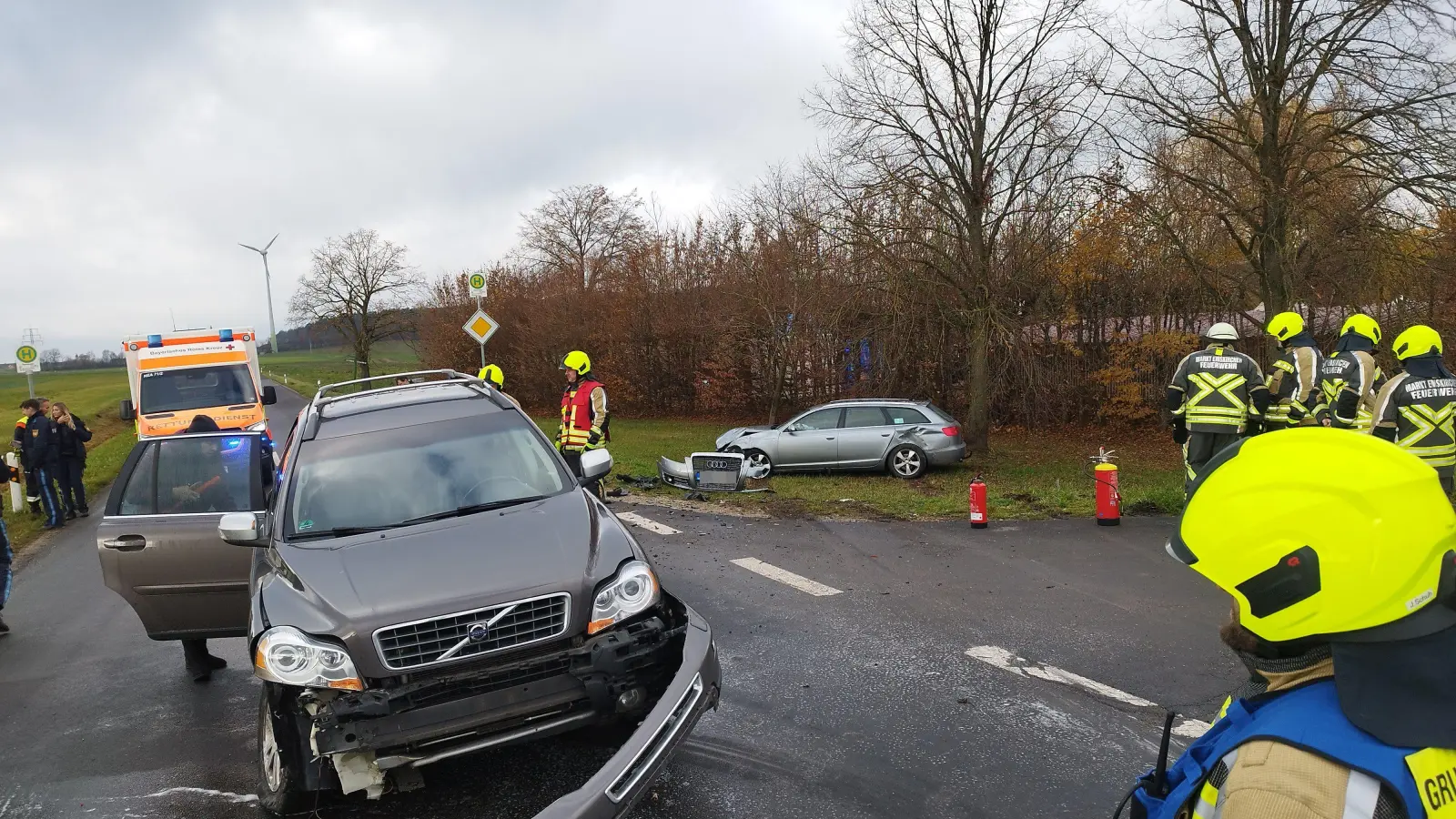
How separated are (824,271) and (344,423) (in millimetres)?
16068

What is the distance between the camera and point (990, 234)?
53.1ft

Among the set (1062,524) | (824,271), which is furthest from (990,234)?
(1062,524)

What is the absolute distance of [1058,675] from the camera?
522cm

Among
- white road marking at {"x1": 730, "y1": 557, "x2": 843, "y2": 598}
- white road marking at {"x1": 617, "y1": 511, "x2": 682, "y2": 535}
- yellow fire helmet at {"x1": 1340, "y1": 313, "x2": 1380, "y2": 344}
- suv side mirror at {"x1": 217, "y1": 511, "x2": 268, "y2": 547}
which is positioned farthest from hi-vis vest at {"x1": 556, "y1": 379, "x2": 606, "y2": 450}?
yellow fire helmet at {"x1": 1340, "y1": 313, "x2": 1380, "y2": 344}

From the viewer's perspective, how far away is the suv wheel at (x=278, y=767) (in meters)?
3.67

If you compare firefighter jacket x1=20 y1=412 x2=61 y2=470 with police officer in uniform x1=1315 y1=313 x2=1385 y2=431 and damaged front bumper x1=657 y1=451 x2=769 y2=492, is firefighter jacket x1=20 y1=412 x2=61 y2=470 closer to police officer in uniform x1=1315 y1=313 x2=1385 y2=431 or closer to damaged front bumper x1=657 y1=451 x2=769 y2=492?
damaged front bumper x1=657 y1=451 x2=769 y2=492

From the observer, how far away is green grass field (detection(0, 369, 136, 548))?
14.6 metres

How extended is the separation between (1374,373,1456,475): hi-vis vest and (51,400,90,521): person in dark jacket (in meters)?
16.4

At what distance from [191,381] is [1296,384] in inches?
676

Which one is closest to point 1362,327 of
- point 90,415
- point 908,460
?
point 908,460

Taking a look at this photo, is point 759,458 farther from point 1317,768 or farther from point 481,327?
point 1317,768

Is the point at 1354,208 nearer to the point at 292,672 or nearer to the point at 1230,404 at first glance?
the point at 1230,404

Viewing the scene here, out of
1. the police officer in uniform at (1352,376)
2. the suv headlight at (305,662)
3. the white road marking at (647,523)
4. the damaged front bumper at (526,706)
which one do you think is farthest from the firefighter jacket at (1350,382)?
the suv headlight at (305,662)

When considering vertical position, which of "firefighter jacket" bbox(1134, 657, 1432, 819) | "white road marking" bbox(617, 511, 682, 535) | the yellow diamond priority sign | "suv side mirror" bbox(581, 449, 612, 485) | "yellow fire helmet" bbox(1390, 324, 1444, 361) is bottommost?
"white road marking" bbox(617, 511, 682, 535)
